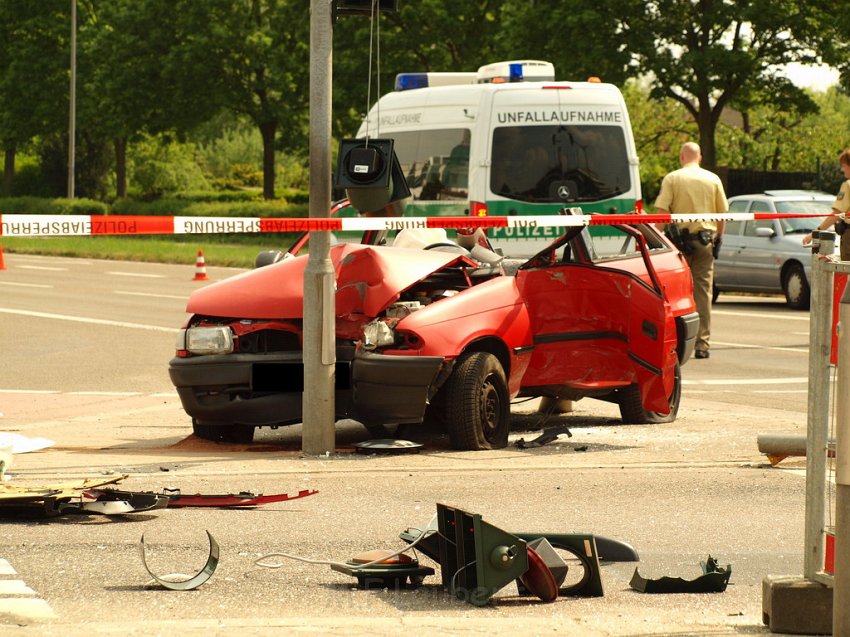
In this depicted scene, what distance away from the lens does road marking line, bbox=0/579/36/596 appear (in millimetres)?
5363

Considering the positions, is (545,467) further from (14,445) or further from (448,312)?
(14,445)

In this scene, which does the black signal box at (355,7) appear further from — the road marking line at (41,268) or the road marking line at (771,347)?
the road marking line at (41,268)

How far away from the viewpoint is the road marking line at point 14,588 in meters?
5.36

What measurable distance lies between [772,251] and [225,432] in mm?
14412

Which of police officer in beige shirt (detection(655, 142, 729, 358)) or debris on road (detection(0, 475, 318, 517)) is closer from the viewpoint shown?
debris on road (detection(0, 475, 318, 517))

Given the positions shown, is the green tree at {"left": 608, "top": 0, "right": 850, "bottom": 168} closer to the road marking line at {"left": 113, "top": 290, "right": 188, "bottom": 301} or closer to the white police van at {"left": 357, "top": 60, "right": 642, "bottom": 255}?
the road marking line at {"left": 113, "top": 290, "right": 188, "bottom": 301}

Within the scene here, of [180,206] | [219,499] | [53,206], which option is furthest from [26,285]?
[53,206]

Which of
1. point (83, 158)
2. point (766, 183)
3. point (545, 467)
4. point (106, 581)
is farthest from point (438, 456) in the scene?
point (83, 158)

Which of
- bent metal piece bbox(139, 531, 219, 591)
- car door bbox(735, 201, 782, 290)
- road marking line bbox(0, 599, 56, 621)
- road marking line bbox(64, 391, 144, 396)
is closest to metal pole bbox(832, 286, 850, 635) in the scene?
bent metal piece bbox(139, 531, 219, 591)

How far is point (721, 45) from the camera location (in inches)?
1416

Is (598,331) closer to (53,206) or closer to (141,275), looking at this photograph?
(141,275)

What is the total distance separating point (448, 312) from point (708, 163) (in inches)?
1127

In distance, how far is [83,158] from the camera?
217ft

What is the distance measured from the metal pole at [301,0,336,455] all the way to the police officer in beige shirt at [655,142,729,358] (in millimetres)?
6961
